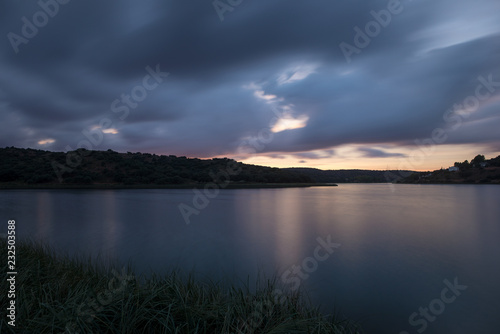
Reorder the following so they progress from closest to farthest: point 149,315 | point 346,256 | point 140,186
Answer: point 149,315 → point 346,256 → point 140,186

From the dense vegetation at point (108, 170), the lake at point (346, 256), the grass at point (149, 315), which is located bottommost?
the lake at point (346, 256)

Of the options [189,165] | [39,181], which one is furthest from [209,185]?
[39,181]

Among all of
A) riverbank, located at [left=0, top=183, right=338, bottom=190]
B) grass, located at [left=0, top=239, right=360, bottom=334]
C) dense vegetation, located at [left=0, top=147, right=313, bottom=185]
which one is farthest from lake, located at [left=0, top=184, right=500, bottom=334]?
dense vegetation, located at [left=0, top=147, right=313, bottom=185]

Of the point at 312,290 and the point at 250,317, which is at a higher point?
the point at 250,317

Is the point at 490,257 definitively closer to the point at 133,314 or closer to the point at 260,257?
the point at 260,257

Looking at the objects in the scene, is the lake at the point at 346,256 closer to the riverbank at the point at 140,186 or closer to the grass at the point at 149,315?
the grass at the point at 149,315

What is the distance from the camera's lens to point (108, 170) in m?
59.4

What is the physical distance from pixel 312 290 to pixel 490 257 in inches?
303

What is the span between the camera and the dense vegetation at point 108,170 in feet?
166

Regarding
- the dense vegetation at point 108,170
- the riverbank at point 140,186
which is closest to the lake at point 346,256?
the riverbank at point 140,186

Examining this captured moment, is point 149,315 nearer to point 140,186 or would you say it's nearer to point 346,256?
point 346,256

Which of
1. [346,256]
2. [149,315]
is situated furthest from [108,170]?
[149,315]

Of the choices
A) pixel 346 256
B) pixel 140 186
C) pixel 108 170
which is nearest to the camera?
pixel 346 256

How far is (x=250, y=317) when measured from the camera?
3.51 meters
